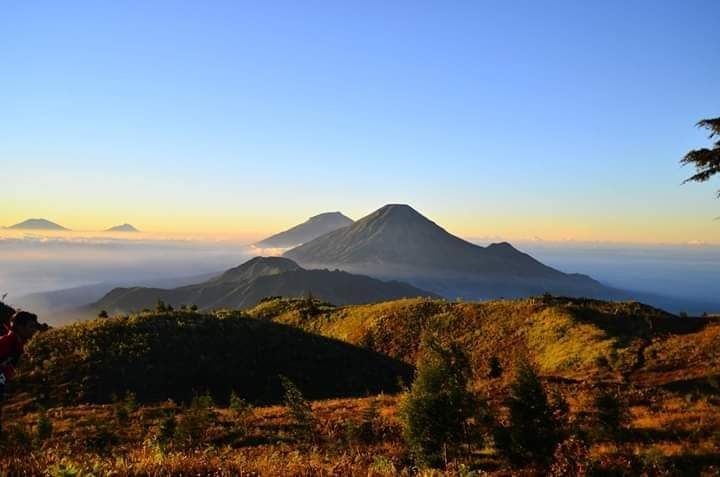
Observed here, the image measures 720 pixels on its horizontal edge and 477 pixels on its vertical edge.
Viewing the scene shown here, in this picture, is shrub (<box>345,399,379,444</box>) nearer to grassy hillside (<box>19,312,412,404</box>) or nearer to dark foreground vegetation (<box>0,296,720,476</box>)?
dark foreground vegetation (<box>0,296,720,476</box>)

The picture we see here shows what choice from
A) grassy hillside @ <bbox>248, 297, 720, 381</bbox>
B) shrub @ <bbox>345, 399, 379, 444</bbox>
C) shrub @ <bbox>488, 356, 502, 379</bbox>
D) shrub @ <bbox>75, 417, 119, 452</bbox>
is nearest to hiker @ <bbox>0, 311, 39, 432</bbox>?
shrub @ <bbox>75, 417, 119, 452</bbox>

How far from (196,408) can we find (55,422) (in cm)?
657

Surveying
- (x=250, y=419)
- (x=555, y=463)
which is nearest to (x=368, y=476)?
(x=555, y=463)

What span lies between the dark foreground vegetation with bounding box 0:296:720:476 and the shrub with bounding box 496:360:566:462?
4cm

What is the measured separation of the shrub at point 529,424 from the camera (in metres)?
12.7

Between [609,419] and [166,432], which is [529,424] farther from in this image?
[166,432]

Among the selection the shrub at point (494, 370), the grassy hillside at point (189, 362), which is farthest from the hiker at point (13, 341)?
the shrub at point (494, 370)

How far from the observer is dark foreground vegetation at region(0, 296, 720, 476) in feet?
41.0

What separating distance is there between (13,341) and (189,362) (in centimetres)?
2695

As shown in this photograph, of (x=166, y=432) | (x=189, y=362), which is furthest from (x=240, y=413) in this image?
(x=189, y=362)

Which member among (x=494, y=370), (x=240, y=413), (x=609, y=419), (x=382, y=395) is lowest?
(x=494, y=370)

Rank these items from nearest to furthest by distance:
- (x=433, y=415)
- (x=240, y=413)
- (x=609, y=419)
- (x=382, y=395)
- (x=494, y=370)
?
(x=433, y=415)
(x=609, y=419)
(x=240, y=413)
(x=382, y=395)
(x=494, y=370)

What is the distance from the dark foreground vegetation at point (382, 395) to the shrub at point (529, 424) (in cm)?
4

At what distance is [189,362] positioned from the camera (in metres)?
33.4
